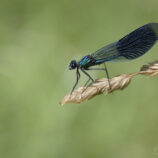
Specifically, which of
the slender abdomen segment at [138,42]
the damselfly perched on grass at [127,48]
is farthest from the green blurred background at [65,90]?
the slender abdomen segment at [138,42]

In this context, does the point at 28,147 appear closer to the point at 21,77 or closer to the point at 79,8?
the point at 21,77

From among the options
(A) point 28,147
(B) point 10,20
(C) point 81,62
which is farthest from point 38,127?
(B) point 10,20

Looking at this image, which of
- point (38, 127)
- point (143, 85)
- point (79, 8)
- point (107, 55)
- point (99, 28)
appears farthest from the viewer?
point (79, 8)

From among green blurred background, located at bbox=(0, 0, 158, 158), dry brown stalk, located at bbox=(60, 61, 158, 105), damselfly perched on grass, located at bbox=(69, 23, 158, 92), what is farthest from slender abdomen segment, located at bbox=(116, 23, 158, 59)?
green blurred background, located at bbox=(0, 0, 158, 158)

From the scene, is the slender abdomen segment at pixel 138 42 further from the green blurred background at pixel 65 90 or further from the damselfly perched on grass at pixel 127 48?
the green blurred background at pixel 65 90

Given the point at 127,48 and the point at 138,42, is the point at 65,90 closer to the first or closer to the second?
the point at 127,48
